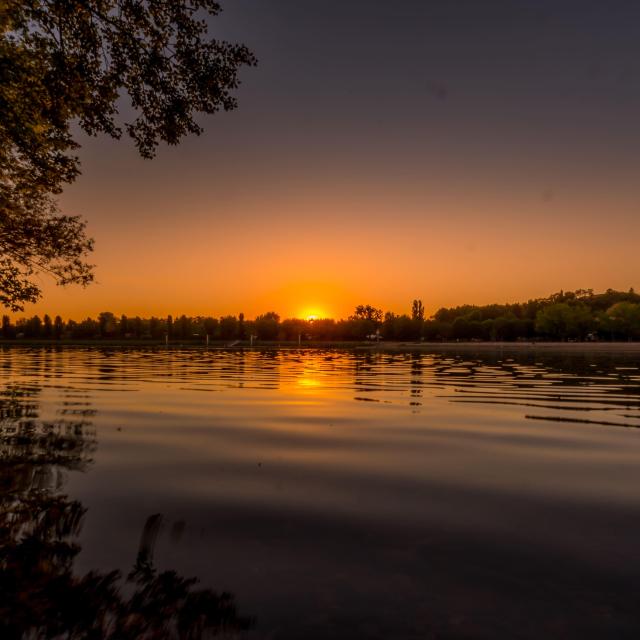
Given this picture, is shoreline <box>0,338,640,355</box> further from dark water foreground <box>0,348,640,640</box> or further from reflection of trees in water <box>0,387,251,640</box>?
reflection of trees in water <box>0,387,251,640</box>

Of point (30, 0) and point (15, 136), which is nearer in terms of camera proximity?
point (30, 0)

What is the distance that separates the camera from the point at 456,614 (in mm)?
4262

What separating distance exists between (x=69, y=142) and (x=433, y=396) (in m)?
16.8

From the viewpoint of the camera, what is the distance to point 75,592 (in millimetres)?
4488

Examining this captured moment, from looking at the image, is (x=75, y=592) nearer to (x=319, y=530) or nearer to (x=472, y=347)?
(x=319, y=530)

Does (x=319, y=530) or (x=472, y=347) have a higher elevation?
(x=319, y=530)

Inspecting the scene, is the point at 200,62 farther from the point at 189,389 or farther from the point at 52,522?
the point at 189,389

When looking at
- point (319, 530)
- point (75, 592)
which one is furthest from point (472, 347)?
point (75, 592)

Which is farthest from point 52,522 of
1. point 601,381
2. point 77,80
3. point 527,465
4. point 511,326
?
point 511,326

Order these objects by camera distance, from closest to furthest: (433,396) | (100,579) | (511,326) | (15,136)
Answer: (100,579) < (15,136) < (433,396) < (511,326)

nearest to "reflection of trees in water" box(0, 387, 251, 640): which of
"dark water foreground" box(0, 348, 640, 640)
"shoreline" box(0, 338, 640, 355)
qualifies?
"dark water foreground" box(0, 348, 640, 640)

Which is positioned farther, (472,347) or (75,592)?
(472,347)

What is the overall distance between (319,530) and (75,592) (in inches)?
113

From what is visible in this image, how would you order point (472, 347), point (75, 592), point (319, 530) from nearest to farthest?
point (75, 592) < point (319, 530) < point (472, 347)
